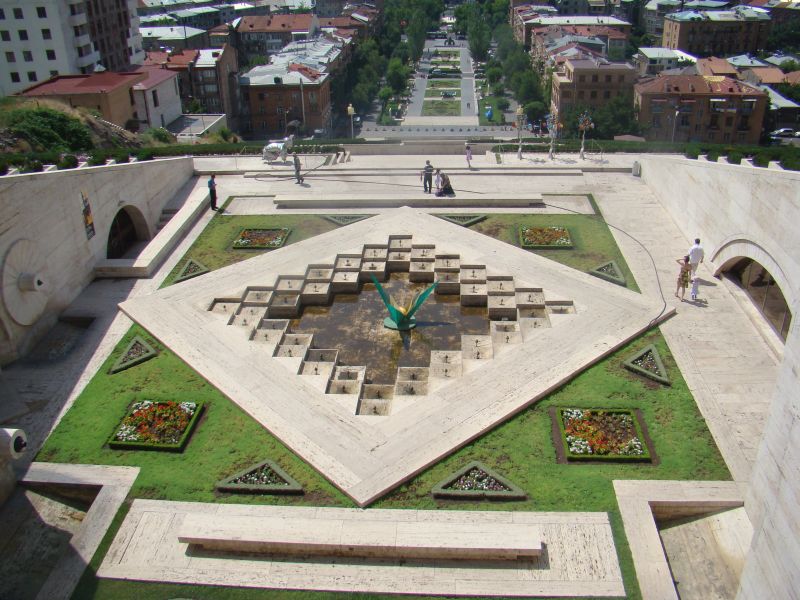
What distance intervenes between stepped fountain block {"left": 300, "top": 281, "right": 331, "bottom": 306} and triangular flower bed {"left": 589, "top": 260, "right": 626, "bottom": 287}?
866cm

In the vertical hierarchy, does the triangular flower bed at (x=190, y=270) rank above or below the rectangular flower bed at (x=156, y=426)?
above

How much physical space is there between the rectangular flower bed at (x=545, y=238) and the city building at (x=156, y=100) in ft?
115

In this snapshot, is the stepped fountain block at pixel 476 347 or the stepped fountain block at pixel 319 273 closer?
the stepped fountain block at pixel 476 347

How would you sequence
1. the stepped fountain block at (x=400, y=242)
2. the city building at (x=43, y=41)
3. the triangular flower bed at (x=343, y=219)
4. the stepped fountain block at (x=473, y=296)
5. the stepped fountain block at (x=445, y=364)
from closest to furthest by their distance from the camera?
the stepped fountain block at (x=445, y=364), the stepped fountain block at (x=473, y=296), the stepped fountain block at (x=400, y=242), the triangular flower bed at (x=343, y=219), the city building at (x=43, y=41)

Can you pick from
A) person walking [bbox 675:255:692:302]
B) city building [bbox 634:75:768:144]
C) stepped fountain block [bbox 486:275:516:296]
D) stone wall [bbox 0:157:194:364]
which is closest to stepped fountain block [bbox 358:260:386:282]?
stepped fountain block [bbox 486:275:516:296]

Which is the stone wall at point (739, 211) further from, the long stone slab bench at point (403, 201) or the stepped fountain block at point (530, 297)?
the stepped fountain block at point (530, 297)

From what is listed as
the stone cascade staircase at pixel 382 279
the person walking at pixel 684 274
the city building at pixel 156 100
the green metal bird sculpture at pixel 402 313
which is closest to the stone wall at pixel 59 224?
the stone cascade staircase at pixel 382 279

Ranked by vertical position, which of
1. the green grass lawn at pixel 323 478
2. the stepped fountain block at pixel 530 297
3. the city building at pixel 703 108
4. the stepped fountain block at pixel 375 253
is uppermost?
the stepped fountain block at pixel 375 253

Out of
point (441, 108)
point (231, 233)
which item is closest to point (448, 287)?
point (231, 233)

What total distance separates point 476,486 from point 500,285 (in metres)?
9.33

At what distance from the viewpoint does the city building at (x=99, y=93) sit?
149 feet

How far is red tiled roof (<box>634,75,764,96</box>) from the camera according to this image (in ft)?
256

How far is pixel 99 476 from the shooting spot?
15.2 meters

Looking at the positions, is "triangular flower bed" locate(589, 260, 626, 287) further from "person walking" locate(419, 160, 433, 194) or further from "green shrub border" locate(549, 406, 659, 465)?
"person walking" locate(419, 160, 433, 194)
